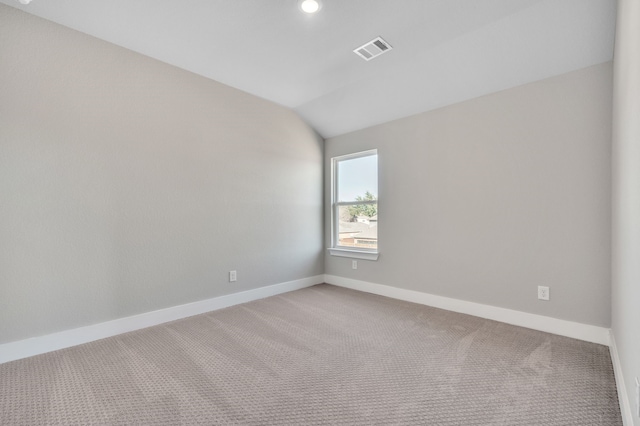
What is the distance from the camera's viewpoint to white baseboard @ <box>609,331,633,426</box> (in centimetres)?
130

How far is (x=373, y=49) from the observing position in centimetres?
252

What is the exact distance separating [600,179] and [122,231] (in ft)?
12.9

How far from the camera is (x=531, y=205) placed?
2553mm

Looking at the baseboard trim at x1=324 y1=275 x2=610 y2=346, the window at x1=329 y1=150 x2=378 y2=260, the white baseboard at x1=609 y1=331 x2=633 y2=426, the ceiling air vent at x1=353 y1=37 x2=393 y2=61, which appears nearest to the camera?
the white baseboard at x1=609 y1=331 x2=633 y2=426

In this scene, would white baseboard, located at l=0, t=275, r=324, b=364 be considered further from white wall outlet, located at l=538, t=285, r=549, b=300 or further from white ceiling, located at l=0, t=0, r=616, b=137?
white wall outlet, located at l=538, t=285, r=549, b=300

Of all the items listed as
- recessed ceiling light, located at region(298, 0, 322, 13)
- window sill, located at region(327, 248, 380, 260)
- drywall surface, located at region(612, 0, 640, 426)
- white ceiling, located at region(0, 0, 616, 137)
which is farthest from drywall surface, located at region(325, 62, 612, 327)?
recessed ceiling light, located at region(298, 0, 322, 13)

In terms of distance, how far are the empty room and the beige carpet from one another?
0.02 meters

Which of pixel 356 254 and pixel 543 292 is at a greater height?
pixel 356 254

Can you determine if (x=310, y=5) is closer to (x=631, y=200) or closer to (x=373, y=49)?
(x=373, y=49)

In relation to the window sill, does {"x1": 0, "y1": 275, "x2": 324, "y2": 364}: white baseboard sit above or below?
below

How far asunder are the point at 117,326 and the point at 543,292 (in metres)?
3.67

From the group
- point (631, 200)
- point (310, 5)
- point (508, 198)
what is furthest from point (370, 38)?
point (631, 200)

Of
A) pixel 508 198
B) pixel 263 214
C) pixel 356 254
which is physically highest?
pixel 508 198

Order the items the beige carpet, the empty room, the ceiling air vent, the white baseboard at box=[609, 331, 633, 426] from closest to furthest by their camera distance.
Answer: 1. the white baseboard at box=[609, 331, 633, 426]
2. the beige carpet
3. the empty room
4. the ceiling air vent
